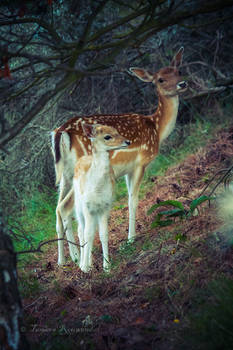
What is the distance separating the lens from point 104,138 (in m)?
5.60

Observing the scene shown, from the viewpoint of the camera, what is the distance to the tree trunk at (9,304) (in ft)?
10.0

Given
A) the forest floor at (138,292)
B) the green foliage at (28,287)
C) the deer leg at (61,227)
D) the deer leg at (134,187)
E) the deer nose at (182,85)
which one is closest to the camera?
the forest floor at (138,292)

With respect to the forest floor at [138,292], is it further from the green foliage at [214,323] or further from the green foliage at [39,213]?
the green foliage at [39,213]

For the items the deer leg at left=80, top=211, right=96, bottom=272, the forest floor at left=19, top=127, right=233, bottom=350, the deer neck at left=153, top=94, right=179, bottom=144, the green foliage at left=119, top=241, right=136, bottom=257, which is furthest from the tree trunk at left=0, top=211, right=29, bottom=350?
the deer neck at left=153, top=94, right=179, bottom=144

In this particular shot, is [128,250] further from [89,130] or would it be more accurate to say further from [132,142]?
[132,142]

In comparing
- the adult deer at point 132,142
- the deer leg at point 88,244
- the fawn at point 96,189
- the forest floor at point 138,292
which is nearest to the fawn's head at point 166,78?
the adult deer at point 132,142

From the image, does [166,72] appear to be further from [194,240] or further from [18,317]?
[18,317]

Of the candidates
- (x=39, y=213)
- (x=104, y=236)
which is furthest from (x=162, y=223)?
(x=39, y=213)

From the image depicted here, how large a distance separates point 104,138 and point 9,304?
115 inches

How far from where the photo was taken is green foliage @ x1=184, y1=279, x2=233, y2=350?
2922 millimetres

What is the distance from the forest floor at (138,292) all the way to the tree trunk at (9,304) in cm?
45

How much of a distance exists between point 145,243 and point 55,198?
149 inches

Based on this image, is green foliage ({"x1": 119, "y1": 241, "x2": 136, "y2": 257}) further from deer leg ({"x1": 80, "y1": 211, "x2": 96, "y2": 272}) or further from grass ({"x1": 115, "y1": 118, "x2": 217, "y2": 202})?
grass ({"x1": 115, "y1": 118, "x2": 217, "y2": 202})

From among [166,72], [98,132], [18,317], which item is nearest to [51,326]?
[18,317]
